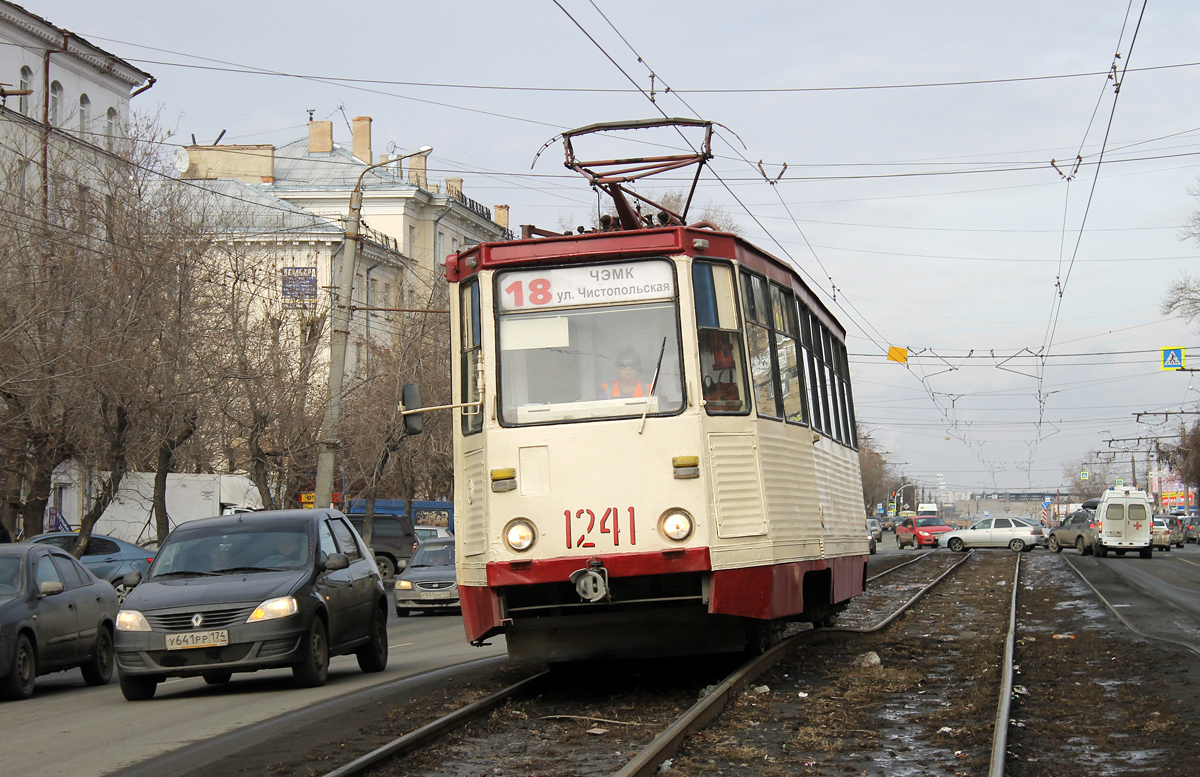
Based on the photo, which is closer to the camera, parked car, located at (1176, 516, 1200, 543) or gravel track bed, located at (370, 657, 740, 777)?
gravel track bed, located at (370, 657, 740, 777)

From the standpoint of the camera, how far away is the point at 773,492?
409 inches

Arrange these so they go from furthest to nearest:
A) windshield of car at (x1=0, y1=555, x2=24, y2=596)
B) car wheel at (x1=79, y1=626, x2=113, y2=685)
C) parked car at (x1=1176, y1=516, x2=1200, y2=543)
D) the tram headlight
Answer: parked car at (x1=1176, y1=516, x2=1200, y2=543) < car wheel at (x1=79, y1=626, x2=113, y2=685) < windshield of car at (x1=0, y1=555, x2=24, y2=596) < the tram headlight

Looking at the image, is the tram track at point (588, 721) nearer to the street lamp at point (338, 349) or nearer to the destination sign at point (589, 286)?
the destination sign at point (589, 286)

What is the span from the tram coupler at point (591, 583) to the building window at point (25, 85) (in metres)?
31.7

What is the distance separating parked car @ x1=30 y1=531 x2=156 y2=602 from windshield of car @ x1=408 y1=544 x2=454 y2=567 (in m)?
4.69

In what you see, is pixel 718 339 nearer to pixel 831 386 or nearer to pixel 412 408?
pixel 412 408

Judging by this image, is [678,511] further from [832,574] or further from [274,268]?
[274,268]

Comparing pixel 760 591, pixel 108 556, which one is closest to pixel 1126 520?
pixel 108 556

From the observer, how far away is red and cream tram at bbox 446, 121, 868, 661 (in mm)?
9703

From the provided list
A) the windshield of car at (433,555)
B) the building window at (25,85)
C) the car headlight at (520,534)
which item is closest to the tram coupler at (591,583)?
the car headlight at (520,534)

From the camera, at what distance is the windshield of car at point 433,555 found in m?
25.7

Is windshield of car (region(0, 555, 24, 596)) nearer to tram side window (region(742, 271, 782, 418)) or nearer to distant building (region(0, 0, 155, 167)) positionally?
tram side window (region(742, 271, 782, 418))

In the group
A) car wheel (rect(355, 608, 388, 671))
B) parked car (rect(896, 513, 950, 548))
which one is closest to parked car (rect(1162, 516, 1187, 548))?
parked car (rect(896, 513, 950, 548))

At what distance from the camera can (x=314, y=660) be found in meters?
12.2
